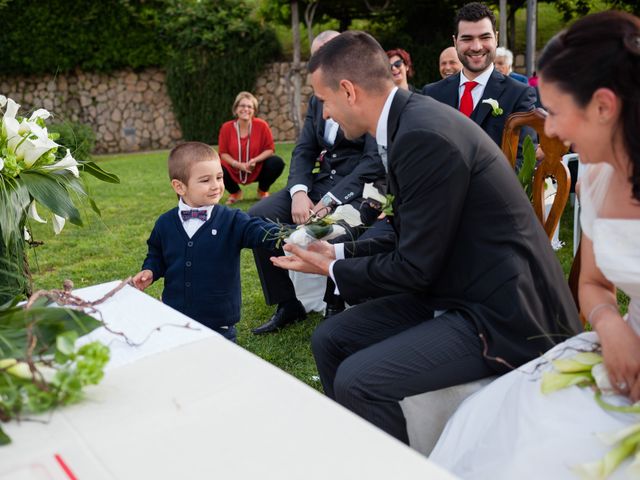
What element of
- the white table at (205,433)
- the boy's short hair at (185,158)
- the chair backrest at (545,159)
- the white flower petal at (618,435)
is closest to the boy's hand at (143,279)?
the boy's short hair at (185,158)

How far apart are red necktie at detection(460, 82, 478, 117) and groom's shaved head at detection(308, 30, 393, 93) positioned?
2006 mm

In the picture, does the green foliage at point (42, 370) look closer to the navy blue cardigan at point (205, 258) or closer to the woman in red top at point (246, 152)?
the navy blue cardigan at point (205, 258)

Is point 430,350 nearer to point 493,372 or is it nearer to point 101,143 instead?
point 493,372

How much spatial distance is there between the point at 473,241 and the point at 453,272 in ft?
0.44

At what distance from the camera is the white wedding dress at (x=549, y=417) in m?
1.61

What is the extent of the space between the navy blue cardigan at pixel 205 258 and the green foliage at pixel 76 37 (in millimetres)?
18892

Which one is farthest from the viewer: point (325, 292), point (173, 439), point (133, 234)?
point (133, 234)

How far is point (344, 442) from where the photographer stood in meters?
1.24

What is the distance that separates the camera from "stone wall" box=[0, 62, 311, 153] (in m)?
21.0

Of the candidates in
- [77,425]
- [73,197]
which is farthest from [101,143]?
[77,425]

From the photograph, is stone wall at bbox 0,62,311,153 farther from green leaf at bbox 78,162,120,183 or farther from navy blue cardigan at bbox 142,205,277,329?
green leaf at bbox 78,162,120,183

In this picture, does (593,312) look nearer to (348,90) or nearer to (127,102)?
(348,90)

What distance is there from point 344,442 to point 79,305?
3.61 feet

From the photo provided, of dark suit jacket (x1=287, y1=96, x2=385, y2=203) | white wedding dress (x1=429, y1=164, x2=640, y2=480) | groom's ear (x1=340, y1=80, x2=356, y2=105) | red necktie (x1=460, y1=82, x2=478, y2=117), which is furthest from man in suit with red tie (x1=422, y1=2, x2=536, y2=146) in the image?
white wedding dress (x1=429, y1=164, x2=640, y2=480)
